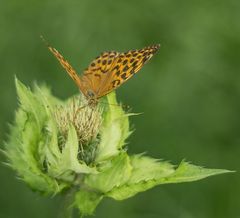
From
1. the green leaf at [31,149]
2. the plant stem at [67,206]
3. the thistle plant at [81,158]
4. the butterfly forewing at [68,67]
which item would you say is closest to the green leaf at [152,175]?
the thistle plant at [81,158]

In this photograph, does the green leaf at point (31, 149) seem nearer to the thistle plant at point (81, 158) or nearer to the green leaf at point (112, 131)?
the thistle plant at point (81, 158)

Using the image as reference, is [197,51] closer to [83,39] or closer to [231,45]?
[231,45]

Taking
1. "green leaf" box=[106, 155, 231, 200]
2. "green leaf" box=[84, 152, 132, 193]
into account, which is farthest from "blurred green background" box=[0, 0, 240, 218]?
"green leaf" box=[84, 152, 132, 193]

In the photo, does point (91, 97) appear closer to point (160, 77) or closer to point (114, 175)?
point (114, 175)

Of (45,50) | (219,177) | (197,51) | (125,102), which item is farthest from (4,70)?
(219,177)

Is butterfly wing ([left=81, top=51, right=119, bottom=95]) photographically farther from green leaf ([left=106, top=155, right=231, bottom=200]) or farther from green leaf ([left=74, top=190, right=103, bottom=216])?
green leaf ([left=74, top=190, right=103, bottom=216])

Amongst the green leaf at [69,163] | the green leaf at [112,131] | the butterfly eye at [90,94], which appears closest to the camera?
the green leaf at [69,163]

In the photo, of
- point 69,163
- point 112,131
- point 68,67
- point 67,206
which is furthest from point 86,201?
point 68,67
